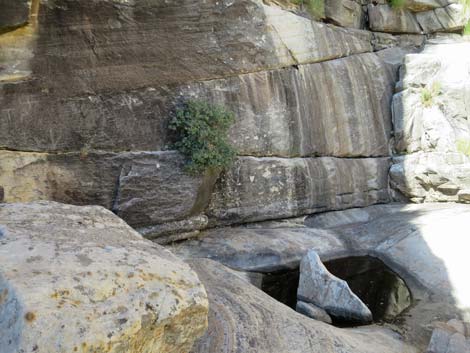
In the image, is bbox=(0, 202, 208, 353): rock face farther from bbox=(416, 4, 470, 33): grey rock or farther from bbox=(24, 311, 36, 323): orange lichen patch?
bbox=(416, 4, 470, 33): grey rock

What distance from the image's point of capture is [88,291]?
3064 mm

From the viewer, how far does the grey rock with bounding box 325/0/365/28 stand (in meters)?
11.6

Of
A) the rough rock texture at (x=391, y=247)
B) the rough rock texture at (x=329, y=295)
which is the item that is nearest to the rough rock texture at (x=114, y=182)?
the rough rock texture at (x=391, y=247)

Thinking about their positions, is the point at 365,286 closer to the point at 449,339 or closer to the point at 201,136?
the point at 449,339

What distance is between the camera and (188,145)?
813 centimetres

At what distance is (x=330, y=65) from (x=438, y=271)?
5651 mm

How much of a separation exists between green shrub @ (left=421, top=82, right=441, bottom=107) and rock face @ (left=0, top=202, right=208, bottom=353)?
9.85 meters

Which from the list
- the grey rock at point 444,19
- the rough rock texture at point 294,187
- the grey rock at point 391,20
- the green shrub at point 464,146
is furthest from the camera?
the grey rock at point 444,19

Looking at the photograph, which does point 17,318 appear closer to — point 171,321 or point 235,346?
point 171,321

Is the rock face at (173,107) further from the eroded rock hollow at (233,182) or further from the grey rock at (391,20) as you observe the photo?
the grey rock at (391,20)

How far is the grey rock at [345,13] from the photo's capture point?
38.1 feet

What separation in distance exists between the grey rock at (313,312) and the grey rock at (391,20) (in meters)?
9.50

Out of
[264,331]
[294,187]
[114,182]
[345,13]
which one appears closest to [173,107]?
[114,182]

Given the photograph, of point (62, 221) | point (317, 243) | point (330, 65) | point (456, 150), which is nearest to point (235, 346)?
point (62, 221)
